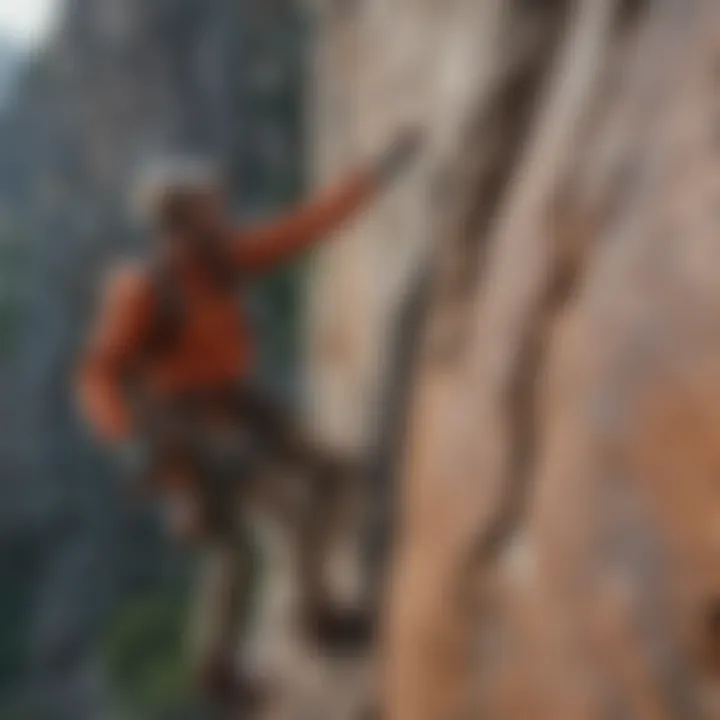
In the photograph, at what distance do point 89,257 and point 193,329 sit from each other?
2.06m

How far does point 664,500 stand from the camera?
3.10 feet

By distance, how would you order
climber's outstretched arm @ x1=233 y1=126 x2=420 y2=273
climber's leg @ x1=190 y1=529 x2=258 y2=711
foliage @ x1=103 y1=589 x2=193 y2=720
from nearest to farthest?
1. climber's outstretched arm @ x1=233 y1=126 x2=420 y2=273
2. climber's leg @ x1=190 y1=529 x2=258 y2=711
3. foliage @ x1=103 y1=589 x2=193 y2=720

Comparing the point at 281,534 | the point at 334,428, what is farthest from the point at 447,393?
the point at 334,428

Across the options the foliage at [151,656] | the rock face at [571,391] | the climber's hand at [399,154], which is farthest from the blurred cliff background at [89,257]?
the rock face at [571,391]

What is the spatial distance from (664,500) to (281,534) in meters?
1.89

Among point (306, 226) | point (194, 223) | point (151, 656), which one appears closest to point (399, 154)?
point (306, 226)

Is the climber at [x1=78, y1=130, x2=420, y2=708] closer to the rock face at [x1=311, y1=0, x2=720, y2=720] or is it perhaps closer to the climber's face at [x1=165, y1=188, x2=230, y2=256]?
the climber's face at [x1=165, y1=188, x2=230, y2=256]

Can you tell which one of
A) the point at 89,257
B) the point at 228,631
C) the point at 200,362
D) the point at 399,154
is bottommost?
the point at 228,631

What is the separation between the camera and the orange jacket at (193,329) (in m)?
2.20

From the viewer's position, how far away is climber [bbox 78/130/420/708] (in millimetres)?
2229

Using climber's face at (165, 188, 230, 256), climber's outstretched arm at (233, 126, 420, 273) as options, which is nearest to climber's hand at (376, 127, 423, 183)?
climber's outstretched arm at (233, 126, 420, 273)

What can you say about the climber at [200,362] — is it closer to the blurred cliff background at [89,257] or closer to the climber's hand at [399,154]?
the climber's hand at [399,154]

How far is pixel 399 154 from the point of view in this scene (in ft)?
8.46

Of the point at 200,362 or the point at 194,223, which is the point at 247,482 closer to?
the point at 200,362
